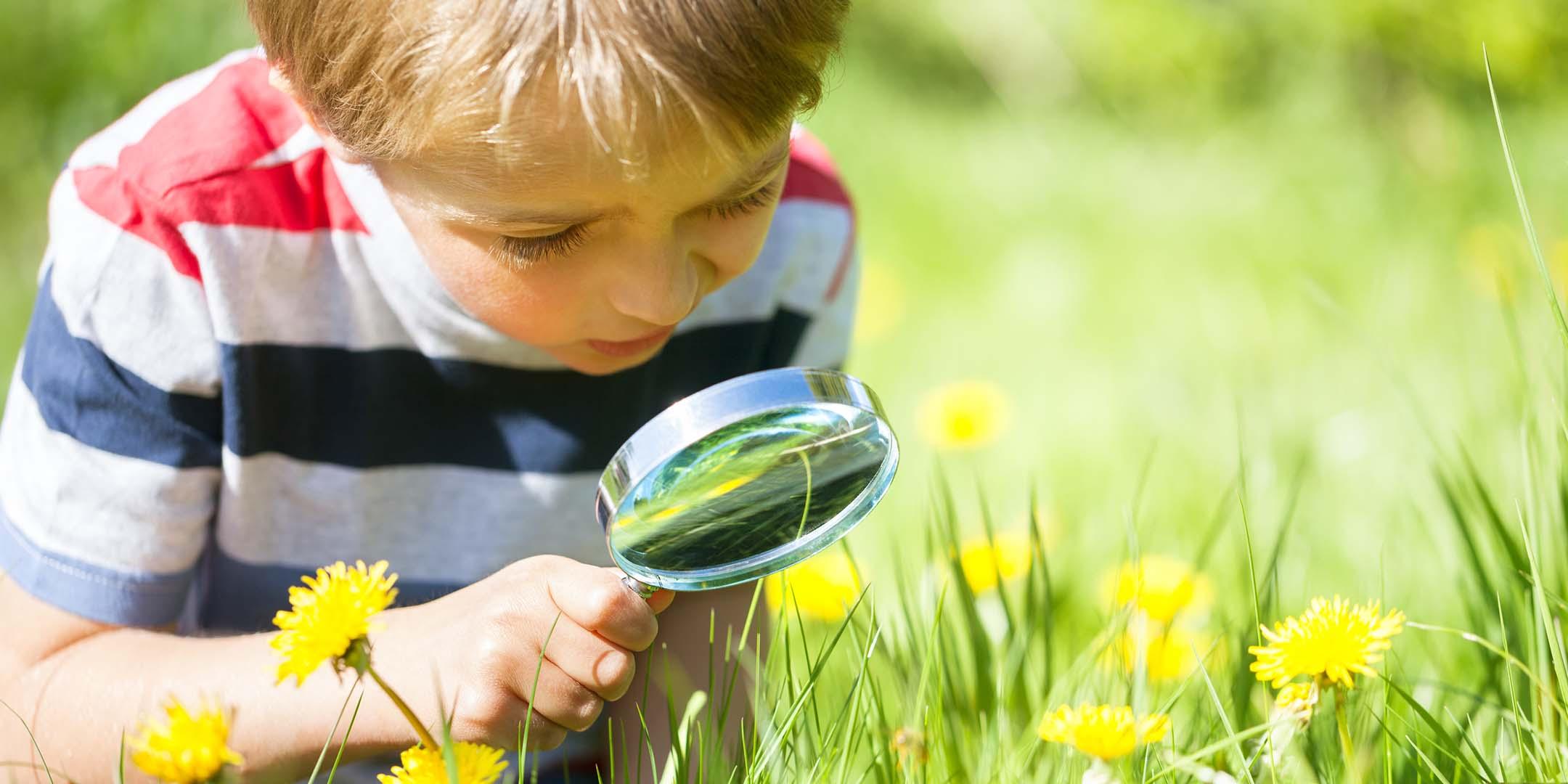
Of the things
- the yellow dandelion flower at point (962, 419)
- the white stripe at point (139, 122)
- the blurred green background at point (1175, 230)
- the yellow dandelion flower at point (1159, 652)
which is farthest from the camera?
the blurred green background at point (1175, 230)

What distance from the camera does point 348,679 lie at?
46.6 inches

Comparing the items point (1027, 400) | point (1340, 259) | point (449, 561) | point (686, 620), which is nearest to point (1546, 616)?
point (686, 620)

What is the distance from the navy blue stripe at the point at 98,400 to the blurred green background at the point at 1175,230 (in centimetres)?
112

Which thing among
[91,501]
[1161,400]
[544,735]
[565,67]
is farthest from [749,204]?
[1161,400]

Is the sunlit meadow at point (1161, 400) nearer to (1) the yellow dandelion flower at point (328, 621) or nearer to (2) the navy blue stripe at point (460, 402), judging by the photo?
(1) the yellow dandelion flower at point (328, 621)

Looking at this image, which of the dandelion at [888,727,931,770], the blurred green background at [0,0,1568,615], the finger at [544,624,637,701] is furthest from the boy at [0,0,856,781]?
the blurred green background at [0,0,1568,615]

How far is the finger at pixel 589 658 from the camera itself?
1051 mm

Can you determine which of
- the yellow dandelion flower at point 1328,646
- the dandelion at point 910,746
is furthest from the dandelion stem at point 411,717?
the yellow dandelion flower at point 1328,646

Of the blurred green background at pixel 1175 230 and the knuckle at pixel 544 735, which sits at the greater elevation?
the knuckle at pixel 544 735

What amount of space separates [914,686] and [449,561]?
23.8 inches

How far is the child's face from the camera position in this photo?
3.54ft

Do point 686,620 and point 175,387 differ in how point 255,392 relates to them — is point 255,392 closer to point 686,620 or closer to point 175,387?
point 175,387

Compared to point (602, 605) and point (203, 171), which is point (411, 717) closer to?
point (602, 605)

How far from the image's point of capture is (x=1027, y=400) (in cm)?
268
